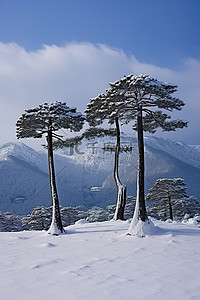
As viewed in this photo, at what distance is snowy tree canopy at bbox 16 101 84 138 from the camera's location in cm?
1203

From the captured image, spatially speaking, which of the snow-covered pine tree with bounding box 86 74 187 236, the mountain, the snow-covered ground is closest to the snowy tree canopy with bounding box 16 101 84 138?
the snow-covered pine tree with bounding box 86 74 187 236

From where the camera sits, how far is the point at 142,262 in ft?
20.1

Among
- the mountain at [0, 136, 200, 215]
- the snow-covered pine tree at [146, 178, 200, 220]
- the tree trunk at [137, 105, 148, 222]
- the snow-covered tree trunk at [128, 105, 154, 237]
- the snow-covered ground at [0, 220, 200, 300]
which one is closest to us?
the snow-covered ground at [0, 220, 200, 300]

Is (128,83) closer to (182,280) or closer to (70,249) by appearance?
(70,249)

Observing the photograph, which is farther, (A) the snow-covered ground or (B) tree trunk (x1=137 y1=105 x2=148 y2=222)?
(B) tree trunk (x1=137 y1=105 x2=148 y2=222)

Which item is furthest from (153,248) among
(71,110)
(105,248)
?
(71,110)

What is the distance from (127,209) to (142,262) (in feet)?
100

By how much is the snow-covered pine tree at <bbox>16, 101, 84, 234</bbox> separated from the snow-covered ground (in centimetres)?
331

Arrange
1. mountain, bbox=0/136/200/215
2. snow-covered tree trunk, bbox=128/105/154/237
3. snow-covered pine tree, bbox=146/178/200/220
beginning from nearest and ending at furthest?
snow-covered tree trunk, bbox=128/105/154/237 < snow-covered pine tree, bbox=146/178/200/220 < mountain, bbox=0/136/200/215

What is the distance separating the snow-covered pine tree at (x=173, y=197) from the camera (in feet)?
84.2

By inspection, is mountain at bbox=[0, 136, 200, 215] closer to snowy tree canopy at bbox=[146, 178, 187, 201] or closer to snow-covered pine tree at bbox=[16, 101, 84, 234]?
snowy tree canopy at bbox=[146, 178, 187, 201]

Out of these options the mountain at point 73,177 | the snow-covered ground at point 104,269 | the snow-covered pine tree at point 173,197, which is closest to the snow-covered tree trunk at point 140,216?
the snow-covered ground at point 104,269

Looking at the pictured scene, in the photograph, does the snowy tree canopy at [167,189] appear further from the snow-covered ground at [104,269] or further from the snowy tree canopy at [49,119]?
the snow-covered ground at [104,269]

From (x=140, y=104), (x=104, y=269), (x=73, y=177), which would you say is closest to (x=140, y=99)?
(x=140, y=104)
